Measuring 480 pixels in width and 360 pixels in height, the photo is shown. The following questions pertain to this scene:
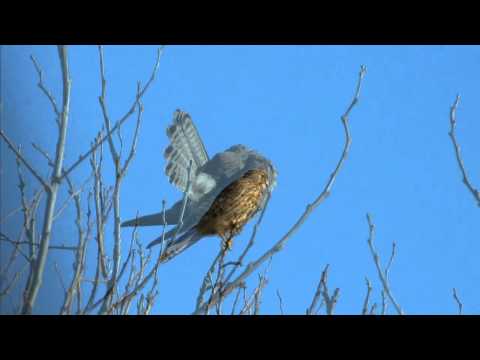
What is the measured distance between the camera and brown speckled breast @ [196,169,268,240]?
3.93 m

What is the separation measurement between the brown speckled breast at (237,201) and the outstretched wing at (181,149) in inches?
15.5

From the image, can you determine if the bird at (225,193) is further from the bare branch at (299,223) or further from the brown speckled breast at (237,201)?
the bare branch at (299,223)

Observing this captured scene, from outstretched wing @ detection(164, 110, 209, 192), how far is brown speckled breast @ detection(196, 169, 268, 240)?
0.39 metres

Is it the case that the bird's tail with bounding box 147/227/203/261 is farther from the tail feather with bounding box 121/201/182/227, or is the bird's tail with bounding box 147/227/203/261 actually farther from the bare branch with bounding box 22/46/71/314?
the bare branch with bounding box 22/46/71/314

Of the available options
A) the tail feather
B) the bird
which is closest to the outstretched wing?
the bird

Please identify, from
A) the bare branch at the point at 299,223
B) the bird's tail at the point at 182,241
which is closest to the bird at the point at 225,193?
the bird's tail at the point at 182,241

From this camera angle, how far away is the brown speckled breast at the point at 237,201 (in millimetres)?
3934

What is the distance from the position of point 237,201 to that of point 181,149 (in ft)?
2.16
